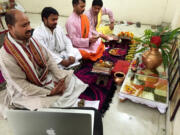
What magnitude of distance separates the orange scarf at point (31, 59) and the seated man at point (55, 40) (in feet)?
1.84

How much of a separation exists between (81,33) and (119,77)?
3.85ft

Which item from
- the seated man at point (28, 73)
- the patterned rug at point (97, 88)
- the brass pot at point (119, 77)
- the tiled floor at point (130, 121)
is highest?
the seated man at point (28, 73)

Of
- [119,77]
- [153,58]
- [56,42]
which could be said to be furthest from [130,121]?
[56,42]

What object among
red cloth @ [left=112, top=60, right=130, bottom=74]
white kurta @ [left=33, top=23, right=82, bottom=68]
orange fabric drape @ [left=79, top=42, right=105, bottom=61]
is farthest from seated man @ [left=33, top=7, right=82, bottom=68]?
red cloth @ [left=112, top=60, right=130, bottom=74]

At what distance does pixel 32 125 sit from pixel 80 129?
9.1 inches

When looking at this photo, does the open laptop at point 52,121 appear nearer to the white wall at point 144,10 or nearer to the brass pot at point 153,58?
the brass pot at point 153,58

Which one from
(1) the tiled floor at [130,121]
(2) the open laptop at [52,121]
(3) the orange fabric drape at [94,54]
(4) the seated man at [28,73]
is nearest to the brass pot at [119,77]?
(1) the tiled floor at [130,121]

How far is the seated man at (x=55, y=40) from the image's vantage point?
2.07 m

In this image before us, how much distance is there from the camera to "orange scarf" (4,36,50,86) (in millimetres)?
1387

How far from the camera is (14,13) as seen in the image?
134cm

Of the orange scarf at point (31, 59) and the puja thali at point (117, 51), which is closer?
the orange scarf at point (31, 59)

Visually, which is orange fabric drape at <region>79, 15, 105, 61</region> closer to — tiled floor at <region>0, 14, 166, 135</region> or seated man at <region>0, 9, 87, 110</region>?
seated man at <region>0, 9, 87, 110</region>

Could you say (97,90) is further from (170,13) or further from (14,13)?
(170,13)

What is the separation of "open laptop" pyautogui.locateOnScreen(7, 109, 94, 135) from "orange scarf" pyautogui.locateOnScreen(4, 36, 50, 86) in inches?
32.1
